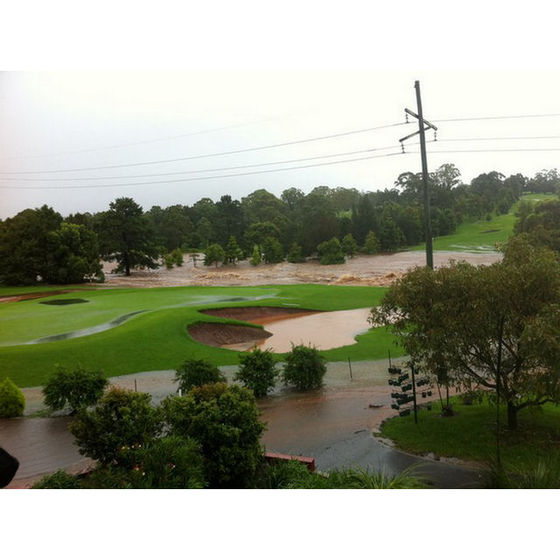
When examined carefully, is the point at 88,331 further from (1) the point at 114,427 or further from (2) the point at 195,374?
(1) the point at 114,427

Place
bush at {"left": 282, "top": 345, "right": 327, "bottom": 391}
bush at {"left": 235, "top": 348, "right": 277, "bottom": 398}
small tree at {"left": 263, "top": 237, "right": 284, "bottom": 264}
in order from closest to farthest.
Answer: small tree at {"left": 263, "top": 237, "right": 284, "bottom": 264}
bush at {"left": 235, "top": 348, "right": 277, "bottom": 398}
bush at {"left": 282, "top": 345, "right": 327, "bottom": 391}

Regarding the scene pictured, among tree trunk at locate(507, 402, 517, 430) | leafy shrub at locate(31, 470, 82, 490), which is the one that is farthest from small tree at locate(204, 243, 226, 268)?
tree trunk at locate(507, 402, 517, 430)

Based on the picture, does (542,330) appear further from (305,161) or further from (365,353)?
(365,353)

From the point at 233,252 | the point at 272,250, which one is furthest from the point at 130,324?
the point at 272,250

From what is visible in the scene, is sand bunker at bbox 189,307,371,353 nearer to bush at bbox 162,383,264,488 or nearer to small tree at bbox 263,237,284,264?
small tree at bbox 263,237,284,264

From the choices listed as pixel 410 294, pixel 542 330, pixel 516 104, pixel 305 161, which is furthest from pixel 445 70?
pixel 542 330

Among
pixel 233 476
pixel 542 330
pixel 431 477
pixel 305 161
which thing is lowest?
pixel 431 477

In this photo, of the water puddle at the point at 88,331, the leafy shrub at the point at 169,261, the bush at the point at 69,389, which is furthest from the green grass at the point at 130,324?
the leafy shrub at the point at 169,261
